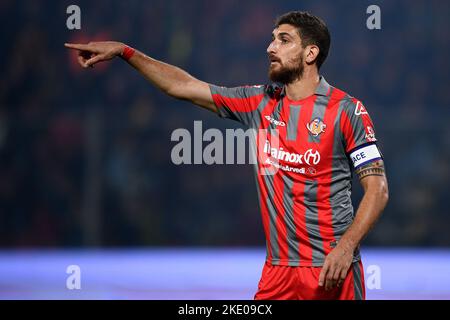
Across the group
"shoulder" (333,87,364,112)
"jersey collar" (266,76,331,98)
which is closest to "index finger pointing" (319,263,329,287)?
"shoulder" (333,87,364,112)

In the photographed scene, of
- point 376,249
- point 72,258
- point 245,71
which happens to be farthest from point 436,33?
point 72,258

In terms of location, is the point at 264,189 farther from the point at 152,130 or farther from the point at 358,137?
the point at 152,130

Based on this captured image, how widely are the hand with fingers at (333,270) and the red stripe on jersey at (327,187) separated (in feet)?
1.04

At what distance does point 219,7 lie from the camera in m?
13.0

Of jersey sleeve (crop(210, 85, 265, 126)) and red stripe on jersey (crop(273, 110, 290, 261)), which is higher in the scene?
jersey sleeve (crop(210, 85, 265, 126))

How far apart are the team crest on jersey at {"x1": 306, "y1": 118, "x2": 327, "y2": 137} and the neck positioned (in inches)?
8.0

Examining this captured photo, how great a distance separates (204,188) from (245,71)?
2.47m

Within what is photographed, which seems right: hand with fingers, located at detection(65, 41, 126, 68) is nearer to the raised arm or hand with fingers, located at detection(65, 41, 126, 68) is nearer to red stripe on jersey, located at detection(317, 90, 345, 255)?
the raised arm

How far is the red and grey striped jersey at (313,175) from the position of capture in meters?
4.47

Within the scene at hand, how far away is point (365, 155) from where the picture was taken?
Result: 4.39 meters

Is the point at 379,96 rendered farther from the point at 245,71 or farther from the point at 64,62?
the point at 64,62

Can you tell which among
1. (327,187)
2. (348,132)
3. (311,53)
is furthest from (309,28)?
(327,187)

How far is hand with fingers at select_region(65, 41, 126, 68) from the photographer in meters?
4.63

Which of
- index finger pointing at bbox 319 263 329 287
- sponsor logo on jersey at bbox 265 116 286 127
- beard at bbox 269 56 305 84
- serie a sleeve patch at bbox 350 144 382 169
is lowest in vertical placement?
index finger pointing at bbox 319 263 329 287
